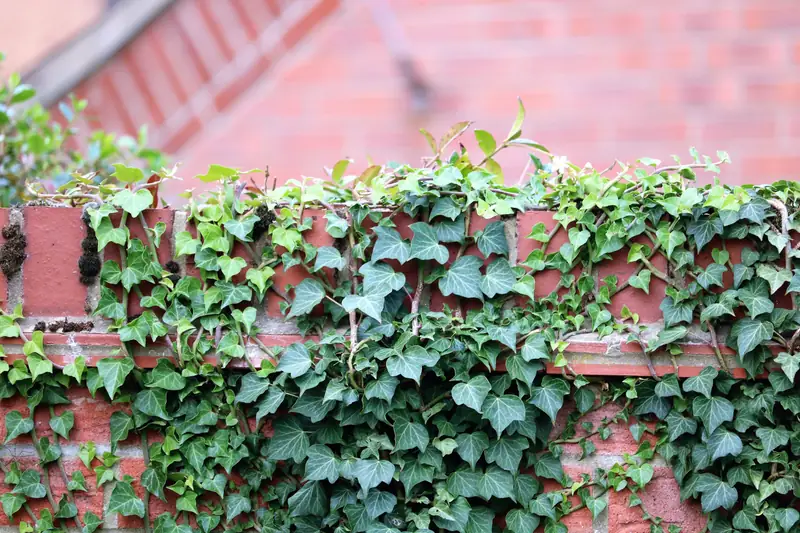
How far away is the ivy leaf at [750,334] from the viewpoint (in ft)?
4.39

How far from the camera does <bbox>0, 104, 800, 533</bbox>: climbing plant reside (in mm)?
1369

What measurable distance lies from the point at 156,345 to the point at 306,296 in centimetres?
32

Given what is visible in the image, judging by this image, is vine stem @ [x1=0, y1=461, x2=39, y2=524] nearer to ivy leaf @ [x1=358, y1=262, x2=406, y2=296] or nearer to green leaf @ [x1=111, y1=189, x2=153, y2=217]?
green leaf @ [x1=111, y1=189, x2=153, y2=217]

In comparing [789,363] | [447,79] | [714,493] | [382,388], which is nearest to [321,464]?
[382,388]

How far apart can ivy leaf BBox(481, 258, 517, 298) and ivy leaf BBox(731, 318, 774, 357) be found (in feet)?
1.38

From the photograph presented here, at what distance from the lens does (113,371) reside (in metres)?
1.42

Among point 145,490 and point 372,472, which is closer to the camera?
point 372,472

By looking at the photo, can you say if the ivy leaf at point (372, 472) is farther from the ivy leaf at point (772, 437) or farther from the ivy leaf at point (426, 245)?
the ivy leaf at point (772, 437)

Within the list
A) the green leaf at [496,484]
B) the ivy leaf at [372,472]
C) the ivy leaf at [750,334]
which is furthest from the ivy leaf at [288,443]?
the ivy leaf at [750,334]

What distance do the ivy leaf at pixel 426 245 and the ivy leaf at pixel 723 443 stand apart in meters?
0.60

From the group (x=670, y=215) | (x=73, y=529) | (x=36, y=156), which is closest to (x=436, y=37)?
(x=36, y=156)

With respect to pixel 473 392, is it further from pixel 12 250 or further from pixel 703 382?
pixel 12 250

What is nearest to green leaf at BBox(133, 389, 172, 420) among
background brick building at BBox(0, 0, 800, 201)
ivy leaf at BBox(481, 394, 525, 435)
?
ivy leaf at BBox(481, 394, 525, 435)

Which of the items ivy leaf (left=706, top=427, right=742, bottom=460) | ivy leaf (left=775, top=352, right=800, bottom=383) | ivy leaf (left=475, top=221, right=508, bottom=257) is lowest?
ivy leaf (left=706, top=427, right=742, bottom=460)
